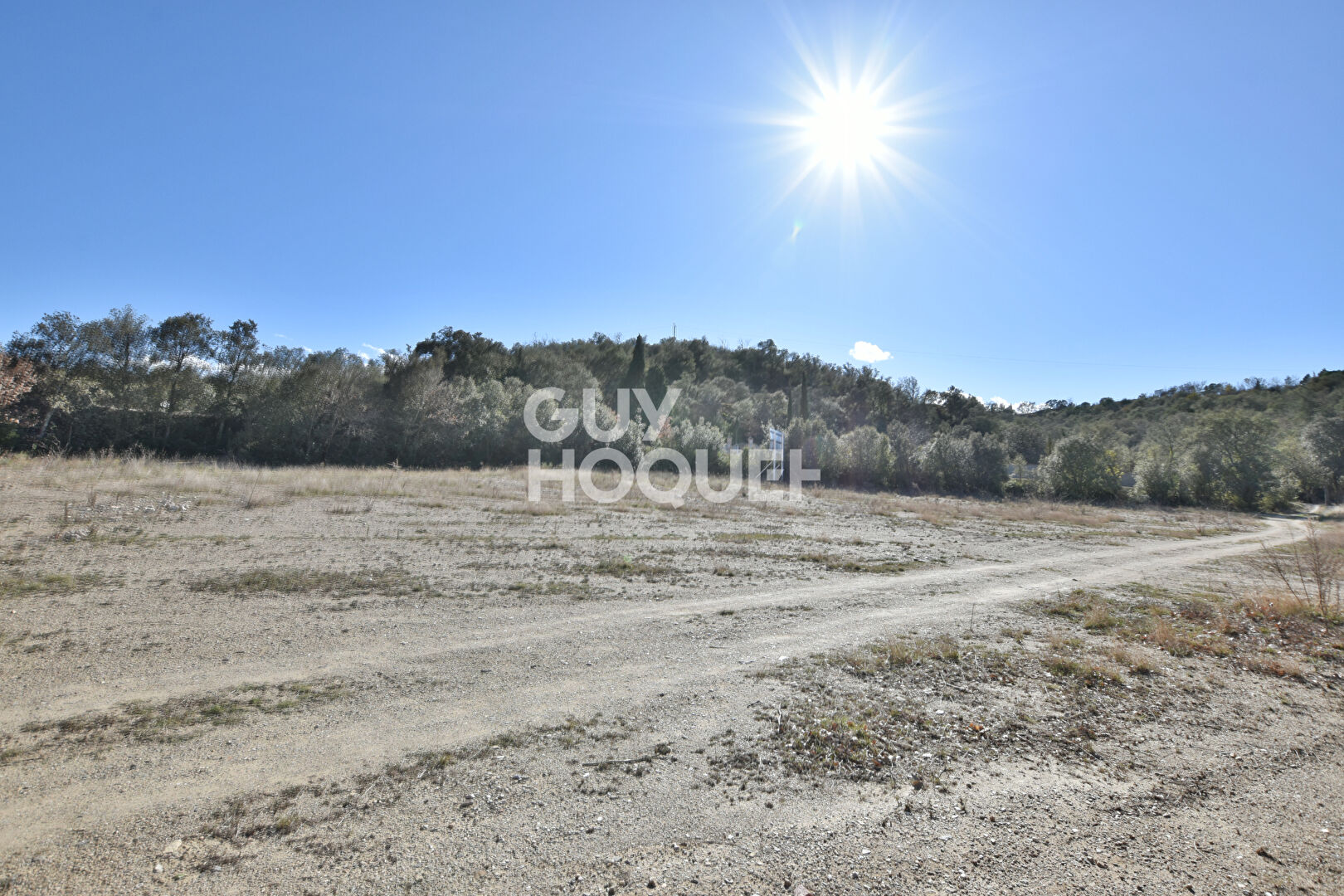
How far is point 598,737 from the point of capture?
5598mm

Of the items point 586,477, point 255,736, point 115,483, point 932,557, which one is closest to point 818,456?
point 586,477

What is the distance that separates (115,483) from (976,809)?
2857 centimetres

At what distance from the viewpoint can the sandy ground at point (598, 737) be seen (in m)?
3.85

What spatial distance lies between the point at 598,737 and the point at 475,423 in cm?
4355

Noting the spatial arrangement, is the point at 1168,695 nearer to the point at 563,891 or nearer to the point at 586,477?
the point at 563,891

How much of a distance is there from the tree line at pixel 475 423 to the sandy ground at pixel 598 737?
3200 cm

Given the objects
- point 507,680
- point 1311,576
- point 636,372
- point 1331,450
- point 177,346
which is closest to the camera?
point 507,680

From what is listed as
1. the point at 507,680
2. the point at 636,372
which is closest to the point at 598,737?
the point at 507,680

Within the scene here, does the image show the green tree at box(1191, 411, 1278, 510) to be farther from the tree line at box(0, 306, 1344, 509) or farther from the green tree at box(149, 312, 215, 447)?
the green tree at box(149, 312, 215, 447)

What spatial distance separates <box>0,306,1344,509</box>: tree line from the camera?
126ft

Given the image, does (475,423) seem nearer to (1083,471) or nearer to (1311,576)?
(1311,576)

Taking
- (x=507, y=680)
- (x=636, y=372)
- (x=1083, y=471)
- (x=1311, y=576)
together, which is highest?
(x=636, y=372)

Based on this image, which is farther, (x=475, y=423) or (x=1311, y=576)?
(x=475, y=423)

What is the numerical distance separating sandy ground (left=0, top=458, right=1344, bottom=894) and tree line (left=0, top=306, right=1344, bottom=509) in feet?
105
